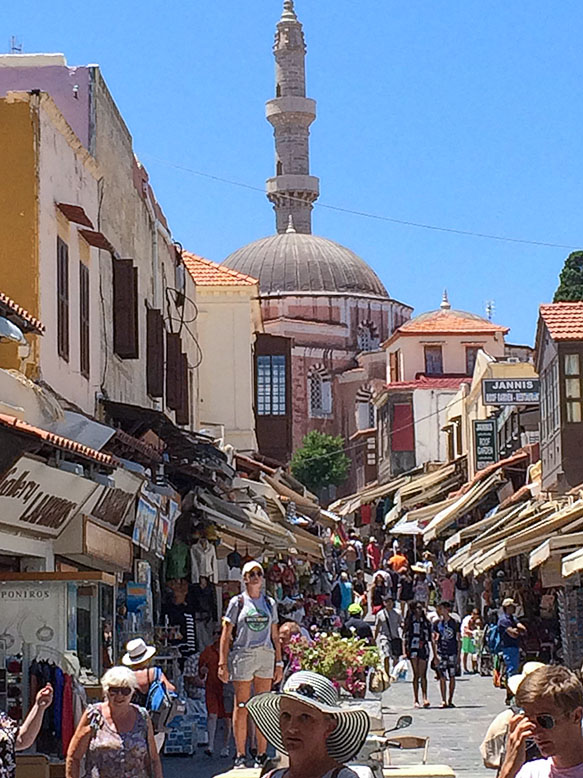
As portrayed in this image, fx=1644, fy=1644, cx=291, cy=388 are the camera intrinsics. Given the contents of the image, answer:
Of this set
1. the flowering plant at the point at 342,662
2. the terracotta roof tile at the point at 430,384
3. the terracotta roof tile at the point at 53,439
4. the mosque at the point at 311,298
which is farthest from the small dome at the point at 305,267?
the flowering plant at the point at 342,662

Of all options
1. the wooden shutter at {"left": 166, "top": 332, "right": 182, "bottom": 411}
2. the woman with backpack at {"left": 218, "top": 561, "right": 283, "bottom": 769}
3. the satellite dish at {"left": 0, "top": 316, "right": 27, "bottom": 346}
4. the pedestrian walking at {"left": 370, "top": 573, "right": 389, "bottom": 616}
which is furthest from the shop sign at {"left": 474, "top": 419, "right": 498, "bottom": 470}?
the satellite dish at {"left": 0, "top": 316, "right": 27, "bottom": 346}

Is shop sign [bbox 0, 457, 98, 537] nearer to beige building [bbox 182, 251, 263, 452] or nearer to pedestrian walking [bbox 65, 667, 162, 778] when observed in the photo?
pedestrian walking [bbox 65, 667, 162, 778]

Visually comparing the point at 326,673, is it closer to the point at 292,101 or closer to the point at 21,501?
the point at 21,501

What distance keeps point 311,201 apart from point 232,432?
230 ft

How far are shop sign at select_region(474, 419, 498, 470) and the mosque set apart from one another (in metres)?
35.2

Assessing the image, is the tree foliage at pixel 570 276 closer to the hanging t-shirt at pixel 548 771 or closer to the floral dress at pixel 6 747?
the floral dress at pixel 6 747

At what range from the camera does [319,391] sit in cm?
8738

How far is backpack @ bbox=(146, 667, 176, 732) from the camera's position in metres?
11.1

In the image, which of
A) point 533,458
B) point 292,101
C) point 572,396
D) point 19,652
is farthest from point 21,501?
point 292,101

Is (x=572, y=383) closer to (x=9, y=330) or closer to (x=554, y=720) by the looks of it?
(x=9, y=330)

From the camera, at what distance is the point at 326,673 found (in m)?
12.2

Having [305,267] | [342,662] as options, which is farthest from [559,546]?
[305,267]

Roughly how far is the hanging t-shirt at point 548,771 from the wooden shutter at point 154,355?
54.3 ft

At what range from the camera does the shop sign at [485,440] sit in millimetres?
43562
